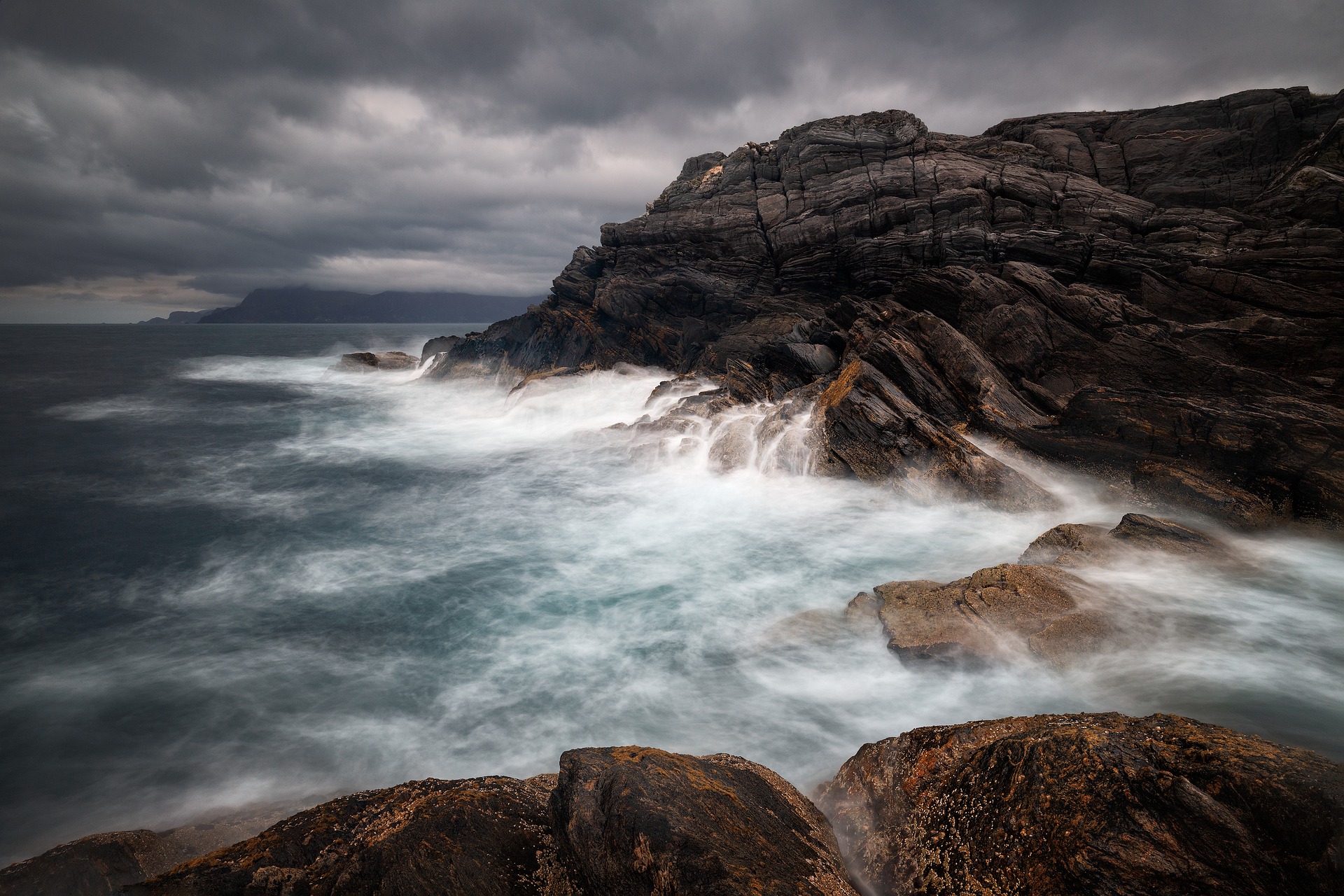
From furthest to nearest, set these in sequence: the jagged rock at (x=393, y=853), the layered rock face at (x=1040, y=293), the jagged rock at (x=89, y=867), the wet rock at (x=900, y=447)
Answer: the wet rock at (x=900, y=447) < the layered rock face at (x=1040, y=293) < the jagged rock at (x=89, y=867) < the jagged rock at (x=393, y=853)

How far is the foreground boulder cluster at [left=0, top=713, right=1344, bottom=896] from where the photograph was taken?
12.1 feet

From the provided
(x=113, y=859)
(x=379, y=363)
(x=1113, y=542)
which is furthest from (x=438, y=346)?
(x=1113, y=542)

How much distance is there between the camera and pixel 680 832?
4.22 meters

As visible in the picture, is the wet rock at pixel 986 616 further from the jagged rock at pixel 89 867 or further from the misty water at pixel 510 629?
the jagged rock at pixel 89 867

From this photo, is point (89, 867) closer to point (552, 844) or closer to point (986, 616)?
point (552, 844)

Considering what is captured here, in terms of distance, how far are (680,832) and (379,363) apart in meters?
66.3

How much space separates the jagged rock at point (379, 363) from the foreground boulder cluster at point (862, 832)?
62.2 metres

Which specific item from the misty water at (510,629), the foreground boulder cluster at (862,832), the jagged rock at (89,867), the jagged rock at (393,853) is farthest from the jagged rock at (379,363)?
the foreground boulder cluster at (862,832)

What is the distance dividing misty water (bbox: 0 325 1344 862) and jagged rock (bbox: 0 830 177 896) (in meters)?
1.91

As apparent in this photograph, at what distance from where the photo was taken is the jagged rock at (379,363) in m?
61.3

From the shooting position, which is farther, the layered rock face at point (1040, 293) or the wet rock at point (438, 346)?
the wet rock at point (438, 346)

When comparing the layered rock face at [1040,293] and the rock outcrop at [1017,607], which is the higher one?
the layered rock face at [1040,293]

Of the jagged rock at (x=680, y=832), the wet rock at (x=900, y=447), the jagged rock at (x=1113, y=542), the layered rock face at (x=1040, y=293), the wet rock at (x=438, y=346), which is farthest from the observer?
the wet rock at (x=438, y=346)

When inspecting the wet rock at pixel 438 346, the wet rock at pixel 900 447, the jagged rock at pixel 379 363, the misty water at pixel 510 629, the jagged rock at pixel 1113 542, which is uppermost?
the wet rock at pixel 438 346
